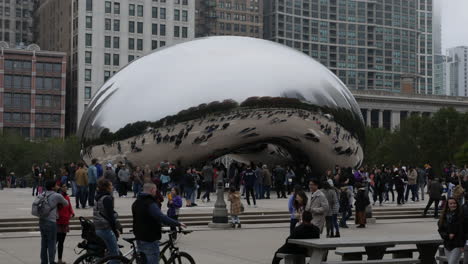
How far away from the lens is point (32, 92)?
340 feet


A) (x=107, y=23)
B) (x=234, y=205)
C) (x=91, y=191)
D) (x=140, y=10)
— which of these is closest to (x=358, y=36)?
(x=140, y=10)

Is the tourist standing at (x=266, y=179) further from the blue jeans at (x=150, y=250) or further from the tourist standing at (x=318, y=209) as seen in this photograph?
the blue jeans at (x=150, y=250)

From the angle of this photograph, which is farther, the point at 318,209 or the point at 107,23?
the point at 107,23

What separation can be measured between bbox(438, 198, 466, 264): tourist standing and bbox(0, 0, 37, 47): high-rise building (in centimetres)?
12419

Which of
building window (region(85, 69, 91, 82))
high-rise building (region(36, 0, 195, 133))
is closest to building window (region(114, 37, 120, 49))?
high-rise building (region(36, 0, 195, 133))

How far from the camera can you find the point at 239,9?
144 meters

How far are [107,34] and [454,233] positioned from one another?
9866 cm

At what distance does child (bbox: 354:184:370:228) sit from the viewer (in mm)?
20641

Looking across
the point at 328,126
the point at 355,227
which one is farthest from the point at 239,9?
the point at 355,227

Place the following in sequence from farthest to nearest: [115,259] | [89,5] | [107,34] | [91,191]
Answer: [107,34], [89,5], [91,191], [115,259]

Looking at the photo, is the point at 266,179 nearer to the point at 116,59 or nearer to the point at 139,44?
the point at 116,59

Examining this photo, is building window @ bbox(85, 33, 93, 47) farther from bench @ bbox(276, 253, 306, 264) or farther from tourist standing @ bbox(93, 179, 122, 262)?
bench @ bbox(276, 253, 306, 264)

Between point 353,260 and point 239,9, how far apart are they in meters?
134

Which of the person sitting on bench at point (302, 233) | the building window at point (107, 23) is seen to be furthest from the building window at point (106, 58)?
the person sitting on bench at point (302, 233)
